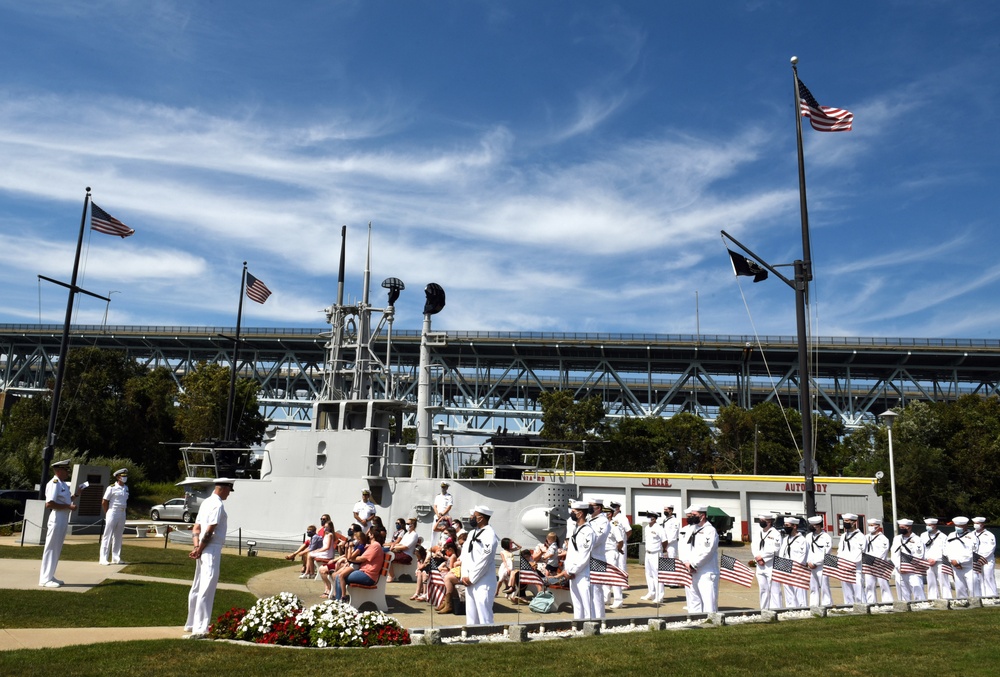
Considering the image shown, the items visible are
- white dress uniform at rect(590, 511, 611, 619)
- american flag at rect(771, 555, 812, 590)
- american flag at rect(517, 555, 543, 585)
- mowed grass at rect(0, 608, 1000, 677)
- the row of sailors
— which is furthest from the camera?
the row of sailors

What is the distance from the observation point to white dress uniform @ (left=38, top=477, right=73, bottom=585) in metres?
12.9

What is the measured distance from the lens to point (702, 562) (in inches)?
493

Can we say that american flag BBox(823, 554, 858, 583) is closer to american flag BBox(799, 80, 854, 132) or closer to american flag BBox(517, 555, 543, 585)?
american flag BBox(517, 555, 543, 585)

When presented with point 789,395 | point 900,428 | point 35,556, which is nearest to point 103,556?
point 35,556

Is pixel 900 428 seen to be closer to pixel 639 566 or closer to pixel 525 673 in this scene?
pixel 639 566

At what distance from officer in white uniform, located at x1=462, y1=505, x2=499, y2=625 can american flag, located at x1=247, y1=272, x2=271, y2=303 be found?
89.7 ft

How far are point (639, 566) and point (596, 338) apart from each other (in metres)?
46.7

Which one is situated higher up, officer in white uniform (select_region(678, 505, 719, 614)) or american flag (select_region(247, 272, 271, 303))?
american flag (select_region(247, 272, 271, 303))

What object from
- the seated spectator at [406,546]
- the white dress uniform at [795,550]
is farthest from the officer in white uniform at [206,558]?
the white dress uniform at [795,550]

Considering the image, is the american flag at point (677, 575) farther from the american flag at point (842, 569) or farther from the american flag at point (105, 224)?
the american flag at point (105, 224)

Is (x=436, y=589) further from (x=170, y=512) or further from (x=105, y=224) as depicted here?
(x=170, y=512)

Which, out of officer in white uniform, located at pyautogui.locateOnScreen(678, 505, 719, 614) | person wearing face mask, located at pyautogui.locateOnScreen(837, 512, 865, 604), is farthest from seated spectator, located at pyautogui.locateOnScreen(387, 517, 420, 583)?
person wearing face mask, located at pyautogui.locateOnScreen(837, 512, 865, 604)

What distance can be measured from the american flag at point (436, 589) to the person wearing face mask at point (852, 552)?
7745 millimetres

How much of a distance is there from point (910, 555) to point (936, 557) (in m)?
0.80
